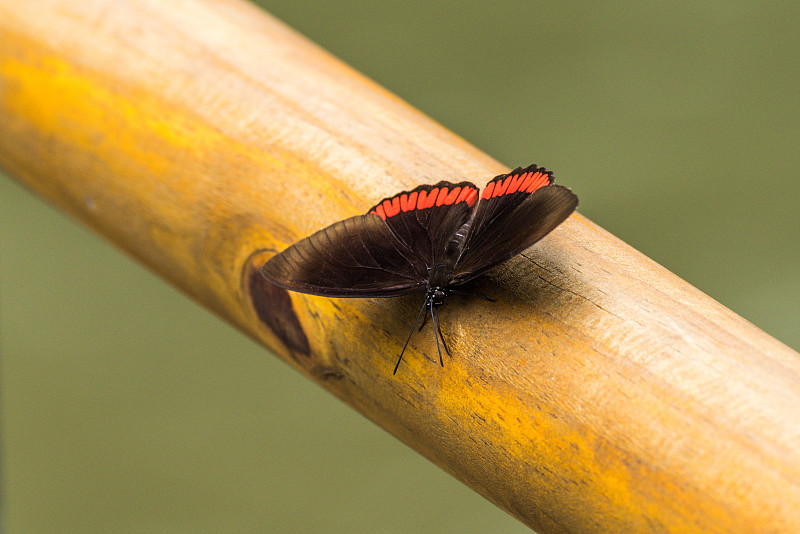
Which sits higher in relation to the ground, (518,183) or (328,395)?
(518,183)

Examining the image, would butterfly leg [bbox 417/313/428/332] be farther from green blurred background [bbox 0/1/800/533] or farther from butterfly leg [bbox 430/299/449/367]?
green blurred background [bbox 0/1/800/533]

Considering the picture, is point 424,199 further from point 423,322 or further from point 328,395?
point 328,395

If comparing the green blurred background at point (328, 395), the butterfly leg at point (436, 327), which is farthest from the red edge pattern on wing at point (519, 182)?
the green blurred background at point (328, 395)

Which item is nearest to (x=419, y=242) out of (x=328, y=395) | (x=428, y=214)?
(x=428, y=214)

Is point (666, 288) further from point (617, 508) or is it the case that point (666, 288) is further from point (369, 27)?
point (369, 27)

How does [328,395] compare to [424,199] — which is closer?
[424,199]

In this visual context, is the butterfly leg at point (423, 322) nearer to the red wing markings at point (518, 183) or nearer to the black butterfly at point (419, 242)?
the black butterfly at point (419, 242)
